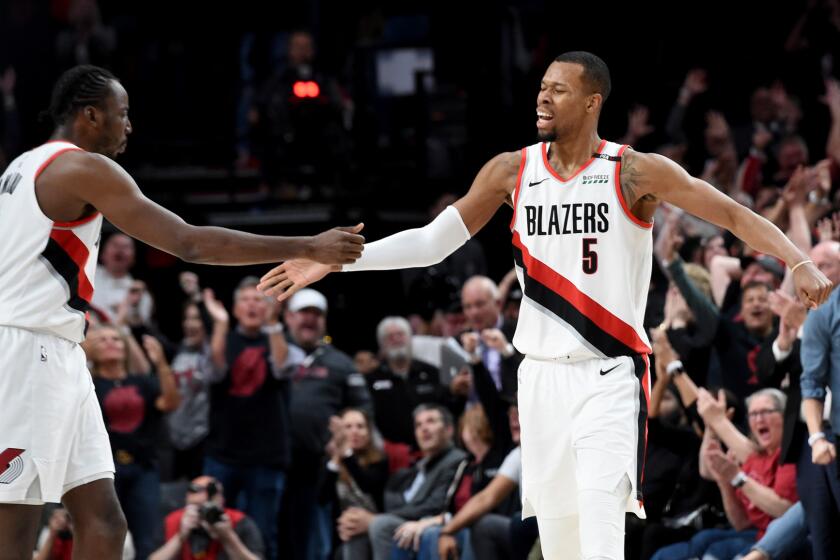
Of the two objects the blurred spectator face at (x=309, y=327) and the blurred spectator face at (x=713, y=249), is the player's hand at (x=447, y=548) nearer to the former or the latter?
the blurred spectator face at (x=309, y=327)

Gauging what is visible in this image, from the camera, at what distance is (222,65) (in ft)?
53.6

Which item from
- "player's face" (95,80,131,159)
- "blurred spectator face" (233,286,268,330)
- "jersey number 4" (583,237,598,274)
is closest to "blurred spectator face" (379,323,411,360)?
"blurred spectator face" (233,286,268,330)

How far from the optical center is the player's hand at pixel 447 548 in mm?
9195

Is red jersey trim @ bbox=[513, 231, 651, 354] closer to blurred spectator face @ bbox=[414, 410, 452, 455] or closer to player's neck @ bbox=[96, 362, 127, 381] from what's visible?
blurred spectator face @ bbox=[414, 410, 452, 455]

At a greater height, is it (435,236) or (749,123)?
(749,123)

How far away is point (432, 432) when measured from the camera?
32.0ft

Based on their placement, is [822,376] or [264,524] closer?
[822,376]

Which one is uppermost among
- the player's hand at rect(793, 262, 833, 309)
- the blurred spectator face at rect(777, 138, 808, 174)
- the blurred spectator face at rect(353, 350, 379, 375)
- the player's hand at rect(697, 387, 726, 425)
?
the blurred spectator face at rect(777, 138, 808, 174)

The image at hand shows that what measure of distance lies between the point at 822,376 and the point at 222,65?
10.3 metres

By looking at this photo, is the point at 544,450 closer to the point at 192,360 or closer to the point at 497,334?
the point at 497,334

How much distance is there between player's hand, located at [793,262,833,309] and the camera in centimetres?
550

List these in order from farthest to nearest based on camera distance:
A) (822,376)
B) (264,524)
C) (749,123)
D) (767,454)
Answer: (749,123) < (264,524) < (767,454) < (822,376)

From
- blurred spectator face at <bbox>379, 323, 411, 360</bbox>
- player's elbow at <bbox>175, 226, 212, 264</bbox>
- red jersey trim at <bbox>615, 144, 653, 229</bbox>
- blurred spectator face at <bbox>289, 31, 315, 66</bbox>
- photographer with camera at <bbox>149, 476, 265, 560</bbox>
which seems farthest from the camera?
blurred spectator face at <bbox>289, 31, 315, 66</bbox>

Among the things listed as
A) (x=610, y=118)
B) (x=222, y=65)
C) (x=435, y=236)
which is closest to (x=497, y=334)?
(x=435, y=236)
